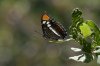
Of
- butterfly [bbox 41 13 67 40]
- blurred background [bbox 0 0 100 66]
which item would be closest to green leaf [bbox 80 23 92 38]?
butterfly [bbox 41 13 67 40]

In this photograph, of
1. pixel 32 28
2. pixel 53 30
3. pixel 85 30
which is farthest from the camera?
pixel 32 28

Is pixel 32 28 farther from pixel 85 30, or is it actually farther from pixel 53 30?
pixel 85 30

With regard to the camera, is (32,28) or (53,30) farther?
(32,28)

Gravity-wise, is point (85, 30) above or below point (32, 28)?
above

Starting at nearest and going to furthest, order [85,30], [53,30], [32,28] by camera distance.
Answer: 1. [85,30]
2. [53,30]
3. [32,28]

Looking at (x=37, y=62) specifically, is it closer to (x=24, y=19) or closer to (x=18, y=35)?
(x=18, y=35)

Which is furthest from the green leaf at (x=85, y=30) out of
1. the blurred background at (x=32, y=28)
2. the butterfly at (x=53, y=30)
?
the blurred background at (x=32, y=28)

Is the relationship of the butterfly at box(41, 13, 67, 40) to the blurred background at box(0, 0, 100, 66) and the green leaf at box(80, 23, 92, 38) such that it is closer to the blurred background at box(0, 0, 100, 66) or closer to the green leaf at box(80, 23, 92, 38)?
the green leaf at box(80, 23, 92, 38)

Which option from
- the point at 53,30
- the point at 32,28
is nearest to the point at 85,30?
the point at 53,30
